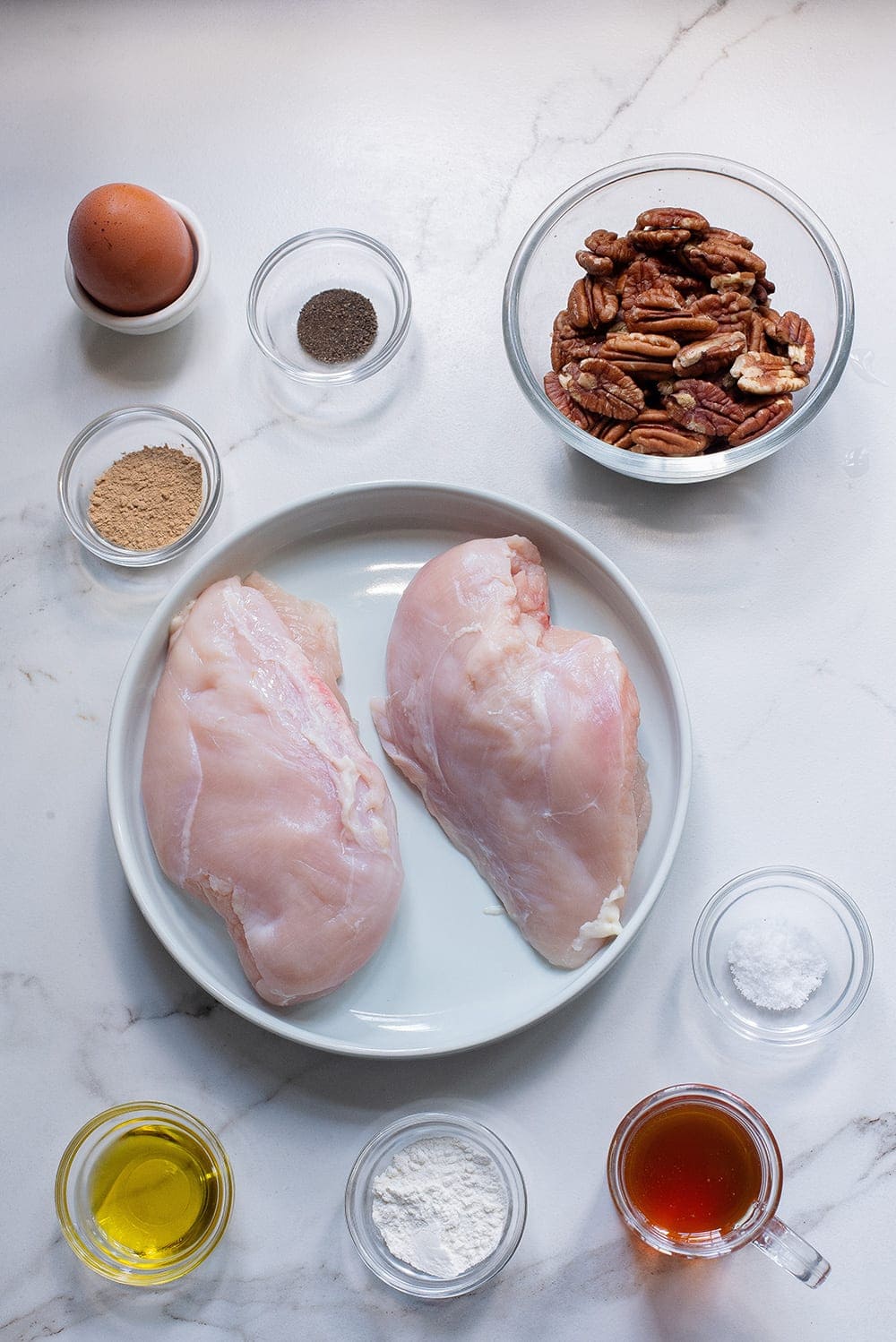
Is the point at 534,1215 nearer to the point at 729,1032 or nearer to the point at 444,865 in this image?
the point at 729,1032

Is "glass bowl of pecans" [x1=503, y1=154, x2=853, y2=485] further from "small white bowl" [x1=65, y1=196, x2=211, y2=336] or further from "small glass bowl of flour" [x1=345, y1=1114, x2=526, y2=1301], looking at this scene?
"small glass bowl of flour" [x1=345, y1=1114, x2=526, y2=1301]

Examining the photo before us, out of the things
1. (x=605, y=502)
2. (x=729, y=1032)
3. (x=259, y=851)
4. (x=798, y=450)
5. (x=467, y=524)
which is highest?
(x=798, y=450)

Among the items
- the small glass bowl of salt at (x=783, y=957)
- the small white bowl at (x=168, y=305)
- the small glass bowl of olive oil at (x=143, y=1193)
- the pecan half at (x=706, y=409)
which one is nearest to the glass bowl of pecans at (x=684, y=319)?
the pecan half at (x=706, y=409)

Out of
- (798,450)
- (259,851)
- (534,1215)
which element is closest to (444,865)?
(259,851)

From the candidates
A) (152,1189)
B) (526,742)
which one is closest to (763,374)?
(526,742)

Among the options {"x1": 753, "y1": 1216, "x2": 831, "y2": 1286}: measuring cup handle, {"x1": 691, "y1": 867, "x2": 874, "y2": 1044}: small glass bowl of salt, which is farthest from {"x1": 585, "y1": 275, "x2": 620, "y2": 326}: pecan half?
{"x1": 753, "y1": 1216, "x2": 831, "y2": 1286}: measuring cup handle

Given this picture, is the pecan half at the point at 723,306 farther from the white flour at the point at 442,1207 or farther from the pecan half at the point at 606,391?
the white flour at the point at 442,1207

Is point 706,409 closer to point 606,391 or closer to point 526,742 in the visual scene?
point 606,391
